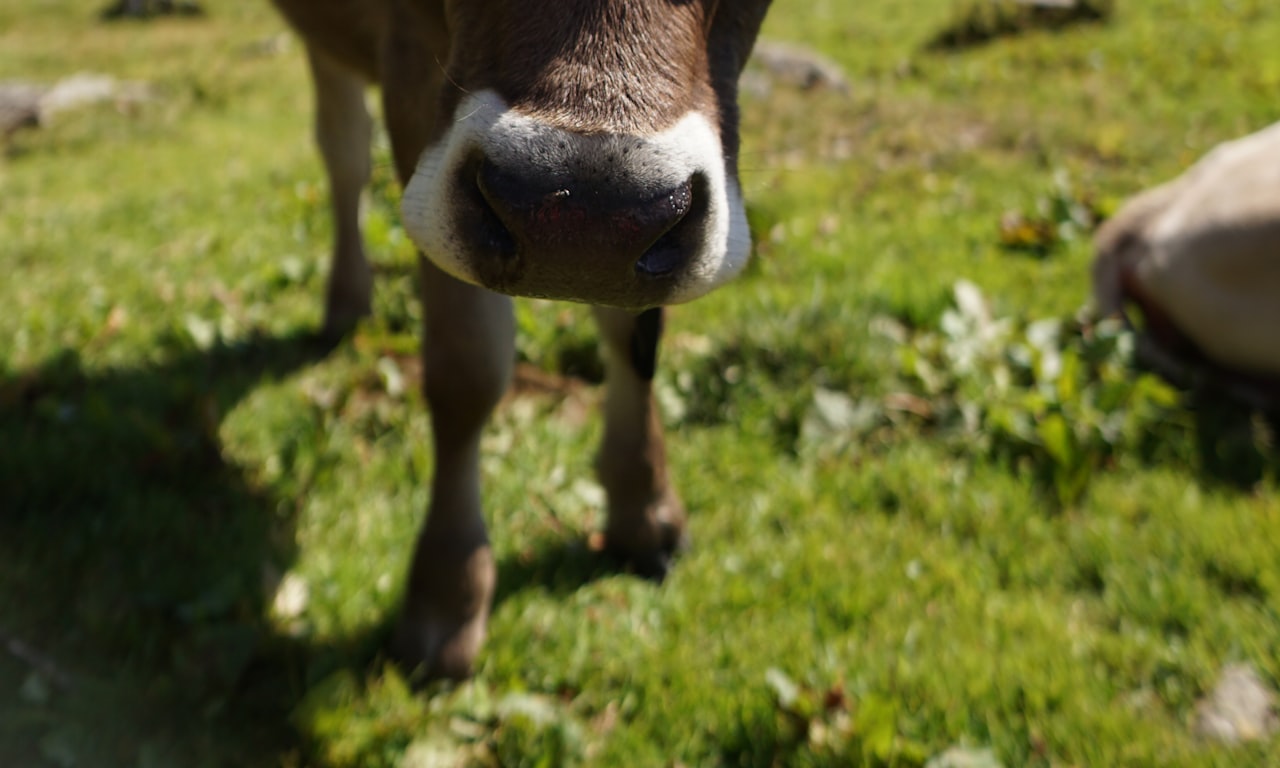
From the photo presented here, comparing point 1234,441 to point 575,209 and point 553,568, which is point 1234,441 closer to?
point 553,568

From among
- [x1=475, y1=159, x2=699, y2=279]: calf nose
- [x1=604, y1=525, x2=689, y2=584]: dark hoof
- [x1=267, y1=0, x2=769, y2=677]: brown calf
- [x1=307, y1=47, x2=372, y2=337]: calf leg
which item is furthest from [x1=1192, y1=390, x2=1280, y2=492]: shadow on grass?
[x1=307, y1=47, x2=372, y2=337]: calf leg

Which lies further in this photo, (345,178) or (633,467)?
(345,178)

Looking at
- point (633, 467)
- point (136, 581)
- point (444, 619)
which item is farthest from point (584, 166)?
point (136, 581)

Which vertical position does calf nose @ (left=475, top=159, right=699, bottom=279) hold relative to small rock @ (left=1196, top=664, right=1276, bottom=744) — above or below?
above

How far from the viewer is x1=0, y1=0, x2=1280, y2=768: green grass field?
202 cm

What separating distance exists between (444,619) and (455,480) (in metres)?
0.32

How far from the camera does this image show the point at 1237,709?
2113 millimetres

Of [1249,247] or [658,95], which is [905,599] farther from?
[1249,247]

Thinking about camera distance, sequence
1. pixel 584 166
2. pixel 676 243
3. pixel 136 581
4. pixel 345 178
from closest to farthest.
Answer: pixel 584 166 < pixel 676 243 < pixel 136 581 < pixel 345 178

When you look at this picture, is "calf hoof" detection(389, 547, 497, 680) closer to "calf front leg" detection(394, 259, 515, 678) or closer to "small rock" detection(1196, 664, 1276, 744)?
"calf front leg" detection(394, 259, 515, 678)

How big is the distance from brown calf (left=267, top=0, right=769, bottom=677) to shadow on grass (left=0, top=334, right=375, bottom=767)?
0.37m

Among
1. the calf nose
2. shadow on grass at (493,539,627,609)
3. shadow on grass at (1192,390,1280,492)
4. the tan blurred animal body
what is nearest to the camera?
the calf nose

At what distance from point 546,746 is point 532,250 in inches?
41.4

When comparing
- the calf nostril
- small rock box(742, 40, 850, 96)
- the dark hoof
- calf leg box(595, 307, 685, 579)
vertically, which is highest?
the calf nostril
